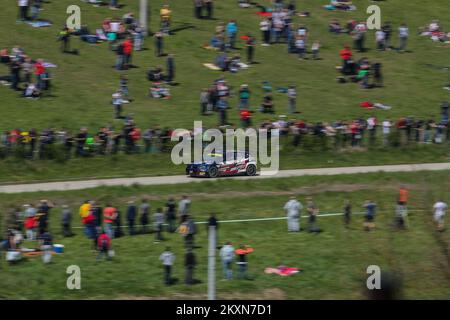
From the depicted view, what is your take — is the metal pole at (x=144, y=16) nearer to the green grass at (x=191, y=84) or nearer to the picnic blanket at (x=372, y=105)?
the green grass at (x=191, y=84)

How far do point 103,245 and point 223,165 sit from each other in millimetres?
10080

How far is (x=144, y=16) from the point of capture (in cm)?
5456

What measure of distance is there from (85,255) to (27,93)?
52.0ft

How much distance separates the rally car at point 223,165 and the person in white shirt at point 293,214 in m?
5.42

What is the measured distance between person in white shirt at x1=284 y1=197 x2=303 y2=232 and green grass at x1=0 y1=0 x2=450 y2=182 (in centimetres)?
714

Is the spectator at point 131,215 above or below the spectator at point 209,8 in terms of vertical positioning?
below

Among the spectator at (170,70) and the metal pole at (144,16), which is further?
the metal pole at (144,16)

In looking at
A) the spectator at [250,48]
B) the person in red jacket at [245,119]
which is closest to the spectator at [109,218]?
the person in red jacket at [245,119]

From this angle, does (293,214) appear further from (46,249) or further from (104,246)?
(46,249)

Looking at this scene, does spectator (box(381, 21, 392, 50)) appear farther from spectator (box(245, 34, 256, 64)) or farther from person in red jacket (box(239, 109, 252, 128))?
person in red jacket (box(239, 109, 252, 128))

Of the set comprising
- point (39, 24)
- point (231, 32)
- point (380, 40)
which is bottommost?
point (380, 40)

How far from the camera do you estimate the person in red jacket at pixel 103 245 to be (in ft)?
113

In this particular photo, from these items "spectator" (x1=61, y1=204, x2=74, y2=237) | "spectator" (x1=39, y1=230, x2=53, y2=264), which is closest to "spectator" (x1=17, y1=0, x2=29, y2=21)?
"spectator" (x1=61, y1=204, x2=74, y2=237)

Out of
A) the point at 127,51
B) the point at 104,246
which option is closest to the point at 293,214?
the point at 104,246
